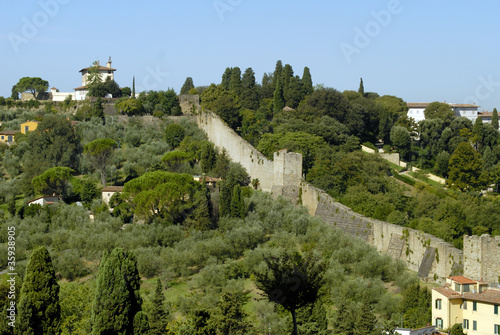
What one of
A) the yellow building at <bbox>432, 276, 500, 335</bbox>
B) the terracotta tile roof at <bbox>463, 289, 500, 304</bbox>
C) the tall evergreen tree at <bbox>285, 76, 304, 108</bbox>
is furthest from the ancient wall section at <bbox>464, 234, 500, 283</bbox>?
the tall evergreen tree at <bbox>285, 76, 304, 108</bbox>

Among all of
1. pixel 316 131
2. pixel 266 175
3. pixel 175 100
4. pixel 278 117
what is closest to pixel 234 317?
pixel 266 175

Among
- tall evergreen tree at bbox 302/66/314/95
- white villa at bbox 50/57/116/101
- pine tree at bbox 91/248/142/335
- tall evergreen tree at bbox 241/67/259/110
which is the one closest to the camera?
pine tree at bbox 91/248/142/335

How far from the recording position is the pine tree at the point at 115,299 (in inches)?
724

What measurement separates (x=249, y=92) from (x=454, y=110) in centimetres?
2065

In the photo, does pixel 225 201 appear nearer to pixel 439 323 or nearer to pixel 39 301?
pixel 439 323

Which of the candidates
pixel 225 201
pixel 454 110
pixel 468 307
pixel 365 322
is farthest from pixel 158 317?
pixel 454 110

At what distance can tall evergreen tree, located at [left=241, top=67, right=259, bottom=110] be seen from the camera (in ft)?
152

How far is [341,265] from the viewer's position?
25016 mm

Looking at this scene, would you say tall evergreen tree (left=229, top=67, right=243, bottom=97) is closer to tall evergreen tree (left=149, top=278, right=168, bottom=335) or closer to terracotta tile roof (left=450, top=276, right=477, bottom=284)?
terracotta tile roof (left=450, top=276, right=477, bottom=284)

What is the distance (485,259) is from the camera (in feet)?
72.3

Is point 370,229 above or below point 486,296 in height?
above

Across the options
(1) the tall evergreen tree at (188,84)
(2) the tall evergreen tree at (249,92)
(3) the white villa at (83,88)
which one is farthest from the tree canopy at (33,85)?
(2) the tall evergreen tree at (249,92)

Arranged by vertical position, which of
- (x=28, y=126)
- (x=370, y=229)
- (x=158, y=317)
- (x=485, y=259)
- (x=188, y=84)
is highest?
(x=188, y=84)

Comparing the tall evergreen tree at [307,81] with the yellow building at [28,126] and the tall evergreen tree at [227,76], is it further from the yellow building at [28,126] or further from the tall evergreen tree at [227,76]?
the yellow building at [28,126]
